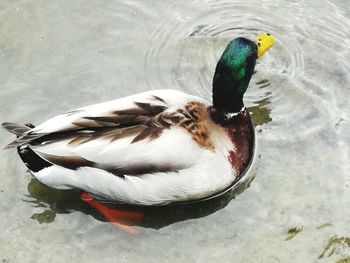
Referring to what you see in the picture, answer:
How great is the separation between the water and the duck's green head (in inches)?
21.4

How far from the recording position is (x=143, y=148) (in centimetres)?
422

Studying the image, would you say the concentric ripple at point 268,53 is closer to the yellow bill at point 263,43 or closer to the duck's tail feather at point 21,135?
the yellow bill at point 263,43

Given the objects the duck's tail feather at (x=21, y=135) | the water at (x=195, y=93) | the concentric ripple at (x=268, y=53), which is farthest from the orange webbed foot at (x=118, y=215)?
the concentric ripple at (x=268, y=53)

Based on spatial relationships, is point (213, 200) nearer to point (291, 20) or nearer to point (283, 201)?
point (283, 201)

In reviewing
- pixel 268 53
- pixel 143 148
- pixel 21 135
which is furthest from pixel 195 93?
pixel 21 135

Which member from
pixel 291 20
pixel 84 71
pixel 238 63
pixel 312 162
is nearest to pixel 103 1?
pixel 84 71

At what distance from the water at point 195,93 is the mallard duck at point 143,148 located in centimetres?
30

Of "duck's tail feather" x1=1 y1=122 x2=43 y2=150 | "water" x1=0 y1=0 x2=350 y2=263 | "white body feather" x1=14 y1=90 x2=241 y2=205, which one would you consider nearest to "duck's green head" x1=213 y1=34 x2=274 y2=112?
"white body feather" x1=14 y1=90 x2=241 y2=205

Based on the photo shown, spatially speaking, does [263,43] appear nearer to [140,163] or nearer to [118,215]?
[140,163]

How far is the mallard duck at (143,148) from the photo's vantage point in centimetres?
422

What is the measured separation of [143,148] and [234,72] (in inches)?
33.6

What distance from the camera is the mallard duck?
422cm

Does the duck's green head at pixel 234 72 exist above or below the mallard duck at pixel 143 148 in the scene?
above

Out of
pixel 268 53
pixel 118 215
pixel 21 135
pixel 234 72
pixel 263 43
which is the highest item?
pixel 263 43
